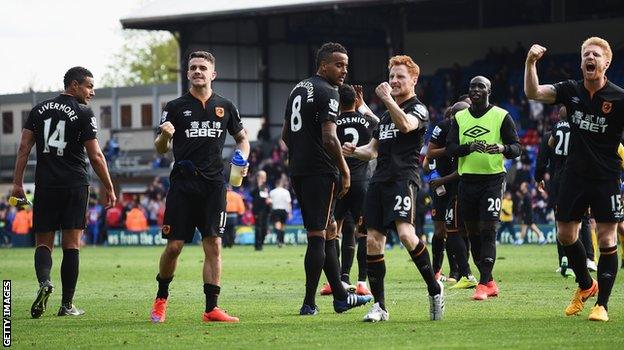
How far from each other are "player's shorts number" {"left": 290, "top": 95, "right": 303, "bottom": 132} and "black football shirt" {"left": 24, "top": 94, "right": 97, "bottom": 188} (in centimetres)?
211

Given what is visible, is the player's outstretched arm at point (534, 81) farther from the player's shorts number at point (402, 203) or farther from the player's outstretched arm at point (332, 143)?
the player's outstretched arm at point (332, 143)

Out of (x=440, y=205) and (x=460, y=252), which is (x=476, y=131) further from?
(x=440, y=205)

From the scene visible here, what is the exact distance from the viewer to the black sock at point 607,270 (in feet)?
36.2

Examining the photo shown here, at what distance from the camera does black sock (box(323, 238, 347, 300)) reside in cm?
1229

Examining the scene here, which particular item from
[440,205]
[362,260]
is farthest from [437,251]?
[362,260]

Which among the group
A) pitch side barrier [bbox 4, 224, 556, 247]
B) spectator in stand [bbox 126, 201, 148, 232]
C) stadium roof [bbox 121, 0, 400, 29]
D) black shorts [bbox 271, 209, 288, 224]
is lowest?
pitch side barrier [bbox 4, 224, 556, 247]

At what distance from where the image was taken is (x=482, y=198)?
14359 millimetres

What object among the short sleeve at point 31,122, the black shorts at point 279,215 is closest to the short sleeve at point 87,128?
the short sleeve at point 31,122

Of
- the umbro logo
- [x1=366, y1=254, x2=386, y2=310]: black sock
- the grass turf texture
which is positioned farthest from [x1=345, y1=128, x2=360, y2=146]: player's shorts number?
[x1=366, y1=254, x2=386, y2=310]: black sock

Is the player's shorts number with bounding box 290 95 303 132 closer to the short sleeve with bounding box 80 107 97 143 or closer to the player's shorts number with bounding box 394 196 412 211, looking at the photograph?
the player's shorts number with bounding box 394 196 412 211

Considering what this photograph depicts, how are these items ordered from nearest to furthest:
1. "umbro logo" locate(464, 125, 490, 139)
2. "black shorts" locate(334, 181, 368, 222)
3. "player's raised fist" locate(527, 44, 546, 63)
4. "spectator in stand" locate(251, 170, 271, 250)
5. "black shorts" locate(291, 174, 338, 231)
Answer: "player's raised fist" locate(527, 44, 546, 63), "black shorts" locate(291, 174, 338, 231), "umbro logo" locate(464, 125, 490, 139), "black shorts" locate(334, 181, 368, 222), "spectator in stand" locate(251, 170, 271, 250)

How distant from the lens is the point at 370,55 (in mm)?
51656

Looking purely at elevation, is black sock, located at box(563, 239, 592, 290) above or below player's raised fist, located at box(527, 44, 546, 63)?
below

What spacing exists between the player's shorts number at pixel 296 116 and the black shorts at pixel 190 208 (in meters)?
0.88
